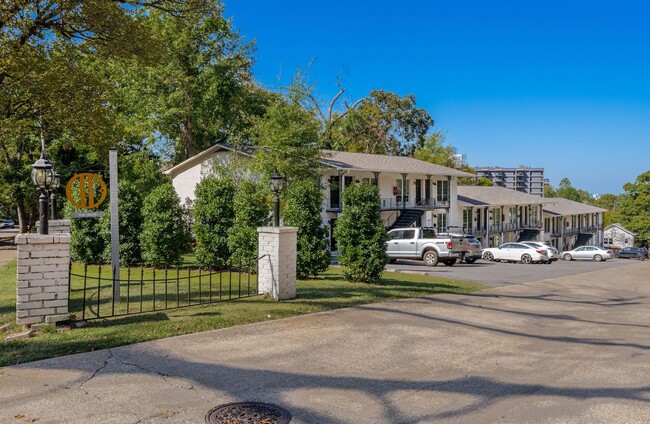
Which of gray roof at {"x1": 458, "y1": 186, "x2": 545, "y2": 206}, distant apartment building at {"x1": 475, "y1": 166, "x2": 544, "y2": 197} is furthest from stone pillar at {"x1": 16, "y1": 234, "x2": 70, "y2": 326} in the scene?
distant apartment building at {"x1": 475, "y1": 166, "x2": 544, "y2": 197}

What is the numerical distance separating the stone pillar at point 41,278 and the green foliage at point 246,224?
8.66 meters

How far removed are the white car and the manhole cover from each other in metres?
30.0

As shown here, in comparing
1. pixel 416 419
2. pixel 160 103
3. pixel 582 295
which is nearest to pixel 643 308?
pixel 582 295

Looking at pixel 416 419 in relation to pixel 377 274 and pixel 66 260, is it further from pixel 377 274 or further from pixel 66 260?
pixel 377 274

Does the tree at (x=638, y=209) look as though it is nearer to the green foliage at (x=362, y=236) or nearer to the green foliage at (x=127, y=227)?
the green foliage at (x=362, y=236)

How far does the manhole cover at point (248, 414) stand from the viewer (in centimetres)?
511

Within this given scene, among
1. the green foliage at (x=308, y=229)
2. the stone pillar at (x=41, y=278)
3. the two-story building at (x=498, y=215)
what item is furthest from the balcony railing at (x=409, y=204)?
the stone pillar at (x=41, y=278)

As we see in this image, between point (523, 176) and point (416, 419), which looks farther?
point (523, 176)

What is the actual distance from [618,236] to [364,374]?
77235 mm

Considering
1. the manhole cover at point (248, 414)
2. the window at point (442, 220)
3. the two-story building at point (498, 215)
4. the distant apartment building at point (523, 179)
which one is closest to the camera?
the manhole cover at point (248, 414)

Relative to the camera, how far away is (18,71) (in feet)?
38.7

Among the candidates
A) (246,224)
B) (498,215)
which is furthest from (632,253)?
(246,224)

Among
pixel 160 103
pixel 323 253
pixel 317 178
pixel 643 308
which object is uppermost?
pixel 160 103

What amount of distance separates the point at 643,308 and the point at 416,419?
10649 mm
